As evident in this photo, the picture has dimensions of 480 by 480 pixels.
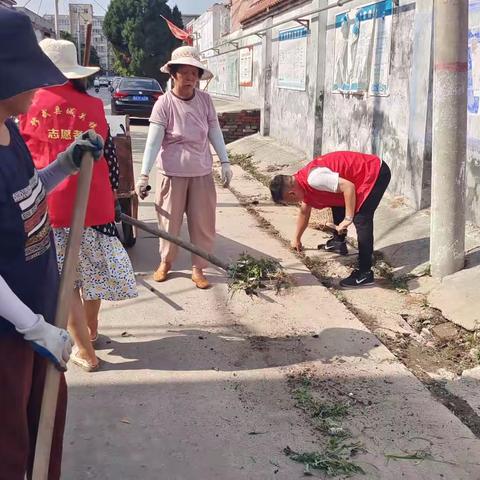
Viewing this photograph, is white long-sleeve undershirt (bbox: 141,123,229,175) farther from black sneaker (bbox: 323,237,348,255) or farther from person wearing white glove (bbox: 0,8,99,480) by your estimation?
person wearing white glove (bbox: 0,8,99,480)

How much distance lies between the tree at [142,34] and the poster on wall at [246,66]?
20.8m

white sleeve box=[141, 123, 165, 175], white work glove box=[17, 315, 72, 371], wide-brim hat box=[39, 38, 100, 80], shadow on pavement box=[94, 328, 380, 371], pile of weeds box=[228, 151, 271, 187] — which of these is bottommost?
shadow on pavement box=[94, 328, 380, 371]

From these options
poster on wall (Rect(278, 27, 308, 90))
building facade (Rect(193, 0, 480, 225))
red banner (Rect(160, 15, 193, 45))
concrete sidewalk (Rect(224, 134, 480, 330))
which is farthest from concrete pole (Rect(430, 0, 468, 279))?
red banner (Rect(160, 15, 193, 45))

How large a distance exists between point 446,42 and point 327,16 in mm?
5074

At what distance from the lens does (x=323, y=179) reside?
439 centimetres

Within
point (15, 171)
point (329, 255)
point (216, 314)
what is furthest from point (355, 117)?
point (15, 171)

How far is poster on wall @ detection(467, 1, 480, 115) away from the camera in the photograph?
490cm

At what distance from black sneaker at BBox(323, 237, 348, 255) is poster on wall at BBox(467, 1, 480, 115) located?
156 centimetres

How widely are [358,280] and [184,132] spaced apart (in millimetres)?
1745

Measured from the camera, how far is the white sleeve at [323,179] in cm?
438

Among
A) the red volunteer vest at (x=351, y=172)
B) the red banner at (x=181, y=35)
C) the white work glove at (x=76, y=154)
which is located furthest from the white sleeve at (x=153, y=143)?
the red banner at (x=181, y=35)

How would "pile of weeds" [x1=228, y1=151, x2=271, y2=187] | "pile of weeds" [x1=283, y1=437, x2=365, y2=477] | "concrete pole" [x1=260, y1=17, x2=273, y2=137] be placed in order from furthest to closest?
"concrete pole" [x1=260, y1=17, x2=273, y2=137], "pile of weeds" [x1=228, y1=151, x2=271, y2=187], "pile of weeds" [x1=283, y1=437, x2=365, y2=477]

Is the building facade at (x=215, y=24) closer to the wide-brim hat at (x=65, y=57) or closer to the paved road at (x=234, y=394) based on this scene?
the paved road at (x=234, y=394)

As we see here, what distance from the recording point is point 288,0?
1148 centimetres
